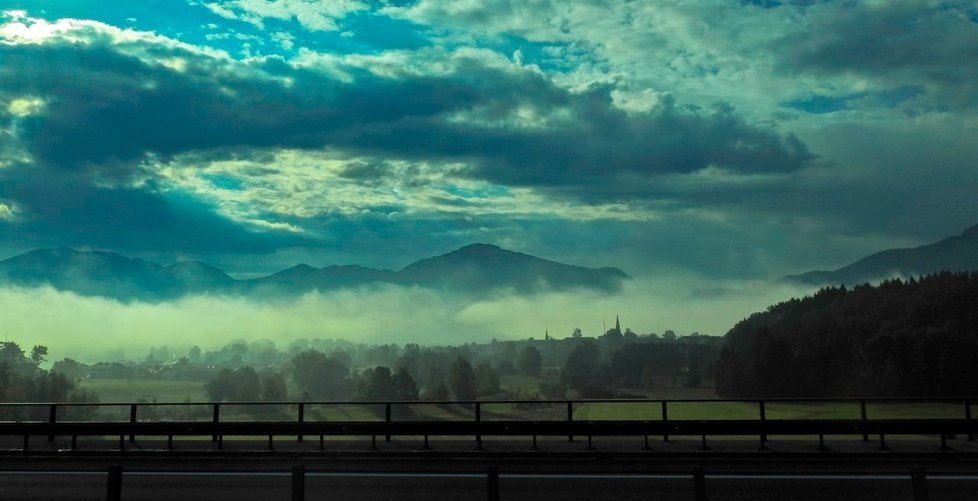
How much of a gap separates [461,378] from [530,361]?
1197 centimetres

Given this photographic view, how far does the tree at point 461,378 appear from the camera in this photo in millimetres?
130250

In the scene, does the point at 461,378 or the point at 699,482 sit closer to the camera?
the point at 699,482

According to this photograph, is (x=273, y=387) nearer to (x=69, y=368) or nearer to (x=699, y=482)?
(x=69, y=368)

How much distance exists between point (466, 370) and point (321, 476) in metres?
121

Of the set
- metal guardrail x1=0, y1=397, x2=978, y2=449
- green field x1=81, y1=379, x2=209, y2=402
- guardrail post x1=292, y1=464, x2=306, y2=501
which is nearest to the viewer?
guardrail post x1=292, y1=464, x2=306, y2=501

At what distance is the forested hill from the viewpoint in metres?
83.0

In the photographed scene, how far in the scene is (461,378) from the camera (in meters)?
133

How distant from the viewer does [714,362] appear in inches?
4008

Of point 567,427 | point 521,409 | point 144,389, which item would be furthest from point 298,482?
point 144,389

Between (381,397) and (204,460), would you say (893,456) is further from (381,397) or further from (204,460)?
(381,397)

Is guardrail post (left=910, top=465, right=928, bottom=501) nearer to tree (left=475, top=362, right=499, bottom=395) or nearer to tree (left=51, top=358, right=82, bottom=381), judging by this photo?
tree (left=475, top=362, right=499, bottom=395)

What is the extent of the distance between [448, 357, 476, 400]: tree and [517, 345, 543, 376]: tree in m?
8.63

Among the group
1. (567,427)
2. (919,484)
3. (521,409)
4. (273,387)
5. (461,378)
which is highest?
(919,484)

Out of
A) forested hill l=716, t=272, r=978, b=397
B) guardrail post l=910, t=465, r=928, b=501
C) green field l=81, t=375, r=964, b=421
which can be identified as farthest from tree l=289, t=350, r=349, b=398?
guardrail post l=910, t=465, r=928, b=501
